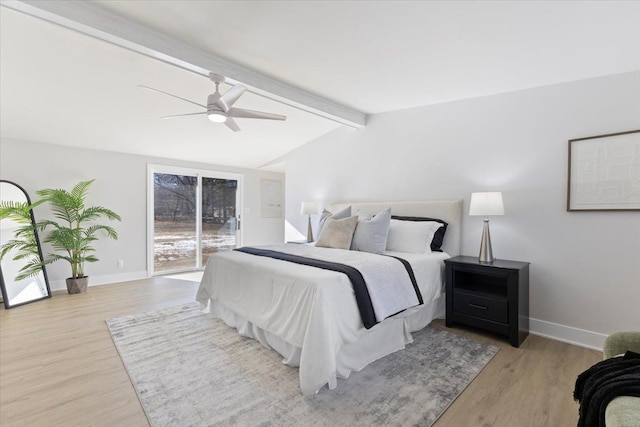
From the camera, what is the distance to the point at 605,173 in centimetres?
262

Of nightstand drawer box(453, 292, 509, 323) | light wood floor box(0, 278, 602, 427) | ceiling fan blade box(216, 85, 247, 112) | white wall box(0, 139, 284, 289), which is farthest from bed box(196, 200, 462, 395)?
white wall box(0, 139, 284, 289)

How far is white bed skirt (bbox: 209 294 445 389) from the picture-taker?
2199mm

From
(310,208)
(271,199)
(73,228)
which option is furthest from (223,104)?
(271,199)

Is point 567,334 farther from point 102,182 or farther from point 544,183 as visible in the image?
point 102,182

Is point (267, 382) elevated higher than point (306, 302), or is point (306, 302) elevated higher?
point (306, 302)

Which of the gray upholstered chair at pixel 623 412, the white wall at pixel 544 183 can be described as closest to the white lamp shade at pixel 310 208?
the white wall at pixel 544 183

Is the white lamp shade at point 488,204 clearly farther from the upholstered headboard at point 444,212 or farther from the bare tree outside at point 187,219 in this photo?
the bare tree outside at point 187,219

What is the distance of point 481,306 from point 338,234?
61.9 inches

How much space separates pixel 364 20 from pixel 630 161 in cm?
247

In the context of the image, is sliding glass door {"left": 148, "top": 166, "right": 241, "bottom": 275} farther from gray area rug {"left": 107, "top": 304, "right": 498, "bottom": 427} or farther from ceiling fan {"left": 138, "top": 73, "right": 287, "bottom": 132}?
ceiling fan {"left": 138, "top": 73, "right": 287, "bottom": 132}

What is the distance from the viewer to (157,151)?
5094mm

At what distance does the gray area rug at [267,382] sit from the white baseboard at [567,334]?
744mm

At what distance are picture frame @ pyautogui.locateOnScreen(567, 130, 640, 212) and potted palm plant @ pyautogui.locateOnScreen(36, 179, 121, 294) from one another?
5811mm

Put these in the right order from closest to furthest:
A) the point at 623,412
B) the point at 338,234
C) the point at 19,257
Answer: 1. the point at 623,412
2. the point at 338,234
3. the point at 19,257
